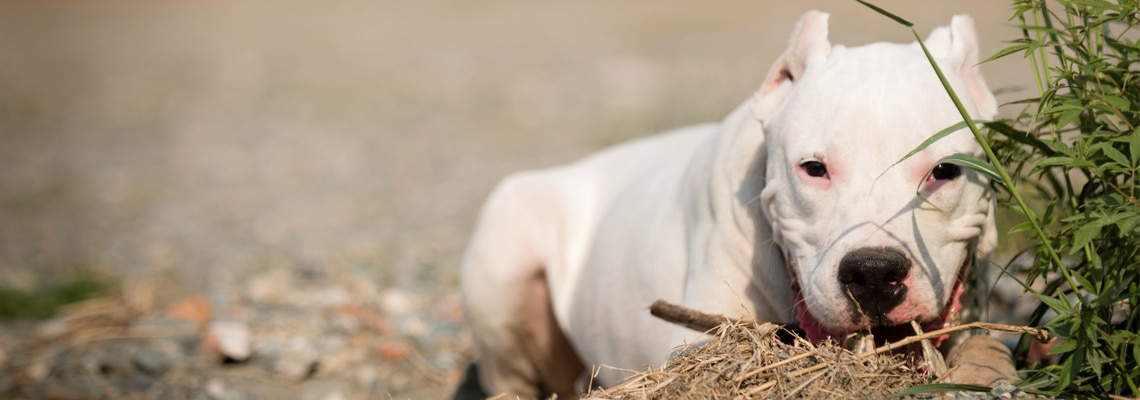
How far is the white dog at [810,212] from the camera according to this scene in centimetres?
301

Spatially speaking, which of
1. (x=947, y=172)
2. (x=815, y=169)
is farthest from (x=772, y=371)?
(x=947, y=172)

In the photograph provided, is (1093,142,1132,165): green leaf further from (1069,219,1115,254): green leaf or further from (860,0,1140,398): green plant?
(1069,219,1115,254): green leaf

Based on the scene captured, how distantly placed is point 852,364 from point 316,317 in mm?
4315

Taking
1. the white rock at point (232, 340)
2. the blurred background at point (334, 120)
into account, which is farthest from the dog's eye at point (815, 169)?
the white rock at point (232, 340)

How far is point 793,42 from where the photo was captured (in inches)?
139

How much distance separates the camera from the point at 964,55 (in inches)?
134

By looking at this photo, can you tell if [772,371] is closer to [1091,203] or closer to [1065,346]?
[1065,346]

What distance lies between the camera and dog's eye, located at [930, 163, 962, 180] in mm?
3062

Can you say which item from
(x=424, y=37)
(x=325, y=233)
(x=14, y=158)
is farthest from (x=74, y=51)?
(x=325, y=233)

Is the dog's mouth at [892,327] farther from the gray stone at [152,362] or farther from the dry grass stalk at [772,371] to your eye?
the gray stone at [152,362]

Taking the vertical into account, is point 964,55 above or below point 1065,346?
above

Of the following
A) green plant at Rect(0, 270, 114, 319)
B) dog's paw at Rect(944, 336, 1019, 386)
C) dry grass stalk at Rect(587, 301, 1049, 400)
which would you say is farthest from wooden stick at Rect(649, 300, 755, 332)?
green plant at Rect(0, 270, 114, 319)

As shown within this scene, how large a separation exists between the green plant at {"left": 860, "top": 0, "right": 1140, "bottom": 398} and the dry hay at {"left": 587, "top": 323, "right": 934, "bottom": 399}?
40 cm

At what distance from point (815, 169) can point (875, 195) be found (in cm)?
21
